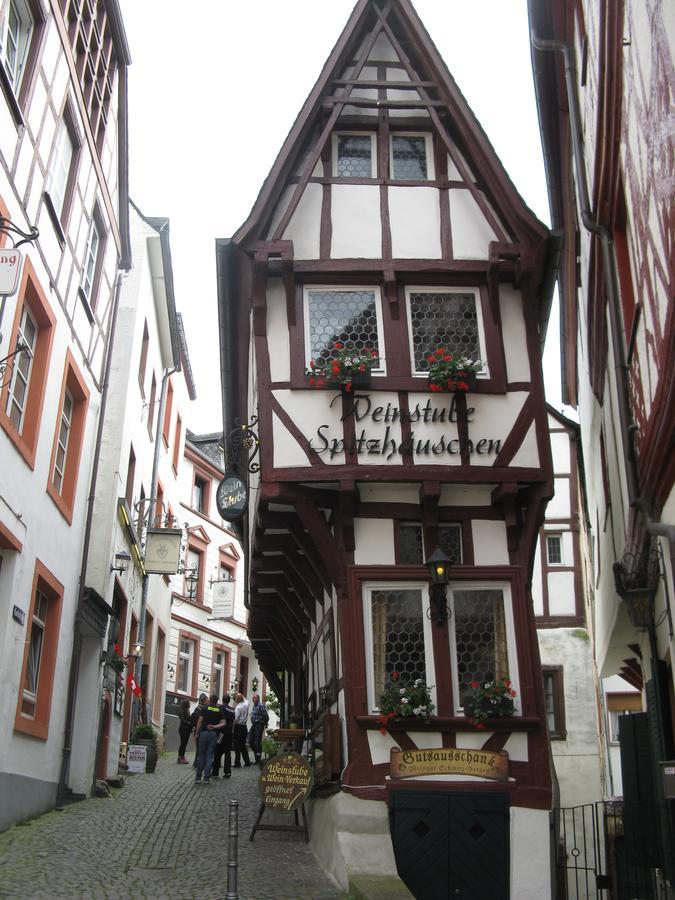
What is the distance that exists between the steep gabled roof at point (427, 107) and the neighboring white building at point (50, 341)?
2.76 meters

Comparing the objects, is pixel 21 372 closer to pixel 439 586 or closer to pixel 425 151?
pixel 439 586

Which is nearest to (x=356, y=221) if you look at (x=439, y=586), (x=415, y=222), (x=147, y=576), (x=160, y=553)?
(x=415, y=222)

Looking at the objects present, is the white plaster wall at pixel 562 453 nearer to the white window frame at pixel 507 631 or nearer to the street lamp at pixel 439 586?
the white window frame at pixel 507 631

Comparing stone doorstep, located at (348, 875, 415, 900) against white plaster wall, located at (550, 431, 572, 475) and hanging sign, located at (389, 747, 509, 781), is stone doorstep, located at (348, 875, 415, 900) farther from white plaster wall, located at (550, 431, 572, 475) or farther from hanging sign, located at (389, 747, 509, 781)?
white plaster wall, located at (550, 431, 572, 475)

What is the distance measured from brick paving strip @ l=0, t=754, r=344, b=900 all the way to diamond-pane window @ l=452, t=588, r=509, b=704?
2.69 meters

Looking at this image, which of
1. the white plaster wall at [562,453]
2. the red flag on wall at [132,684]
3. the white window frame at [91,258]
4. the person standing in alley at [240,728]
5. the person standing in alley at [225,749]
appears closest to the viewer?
the white window frame at [91,258]

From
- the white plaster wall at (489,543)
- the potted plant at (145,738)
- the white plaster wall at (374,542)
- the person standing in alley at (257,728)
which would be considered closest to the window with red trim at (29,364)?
the white plaster wall at (374,542)

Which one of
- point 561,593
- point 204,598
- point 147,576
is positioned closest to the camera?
point 147,576

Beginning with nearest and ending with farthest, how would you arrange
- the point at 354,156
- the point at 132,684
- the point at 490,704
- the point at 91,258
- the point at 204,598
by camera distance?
the point at 490,704 < the point at 354,156 < the point at 91,258 < the point at 132,684 < the point at 204,598

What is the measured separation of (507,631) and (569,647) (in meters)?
12.6

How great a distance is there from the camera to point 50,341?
1305cm

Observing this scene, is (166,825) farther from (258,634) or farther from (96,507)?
(258,634)

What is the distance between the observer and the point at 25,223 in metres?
11.6

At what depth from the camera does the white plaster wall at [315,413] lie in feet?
38.4
